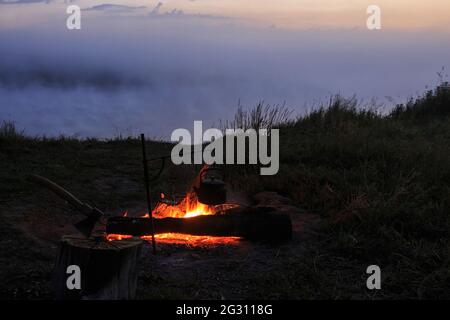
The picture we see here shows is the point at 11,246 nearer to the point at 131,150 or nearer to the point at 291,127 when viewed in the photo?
the point at 131,150

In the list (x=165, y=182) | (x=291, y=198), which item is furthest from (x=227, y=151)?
(x=291, y=198)

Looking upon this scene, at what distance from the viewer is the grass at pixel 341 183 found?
4.44 m

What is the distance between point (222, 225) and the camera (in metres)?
5.27

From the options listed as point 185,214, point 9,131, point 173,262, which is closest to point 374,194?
point 185,214

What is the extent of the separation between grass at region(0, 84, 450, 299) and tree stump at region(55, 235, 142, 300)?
1.07 metres

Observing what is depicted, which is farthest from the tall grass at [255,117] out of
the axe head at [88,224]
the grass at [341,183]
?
the axe head at [88,224]

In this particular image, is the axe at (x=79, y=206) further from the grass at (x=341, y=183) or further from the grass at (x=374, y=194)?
the grass at (x=374, y=194)

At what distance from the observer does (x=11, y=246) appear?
16.3ft

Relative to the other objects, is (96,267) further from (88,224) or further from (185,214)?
(185,214)
